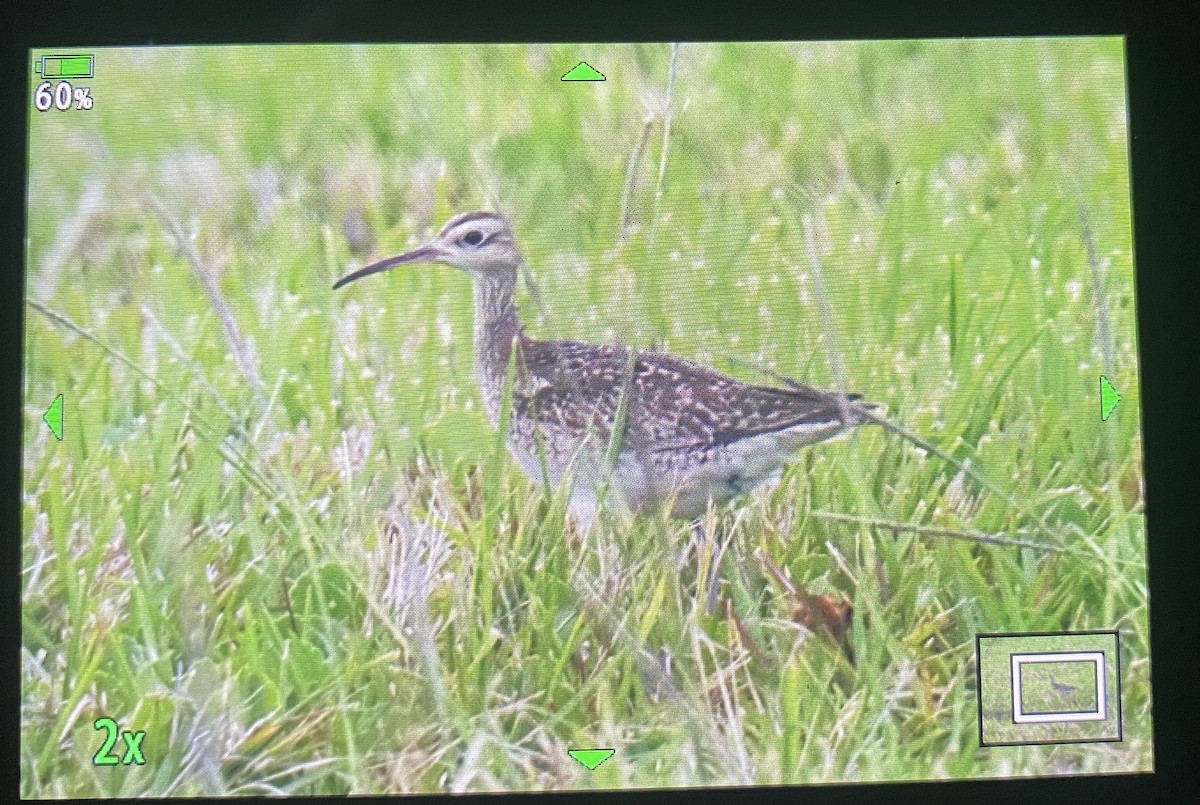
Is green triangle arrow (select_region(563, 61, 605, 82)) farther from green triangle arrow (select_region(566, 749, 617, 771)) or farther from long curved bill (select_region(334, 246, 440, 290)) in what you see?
green triangle arrow (select_region(566, 749, 617, 771))

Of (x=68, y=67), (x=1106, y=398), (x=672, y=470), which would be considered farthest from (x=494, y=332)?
(x=1106, y=398)

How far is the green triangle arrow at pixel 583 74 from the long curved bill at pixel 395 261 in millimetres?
401

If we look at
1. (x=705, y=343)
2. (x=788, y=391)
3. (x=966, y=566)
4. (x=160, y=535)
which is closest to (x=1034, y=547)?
(x=966, y=566)

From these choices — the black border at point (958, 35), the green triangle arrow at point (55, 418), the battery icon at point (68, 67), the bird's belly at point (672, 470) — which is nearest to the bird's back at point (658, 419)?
the bird's belly at point (672, 470)

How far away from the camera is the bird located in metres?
1.88

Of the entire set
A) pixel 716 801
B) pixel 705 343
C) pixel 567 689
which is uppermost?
pixel 705 343

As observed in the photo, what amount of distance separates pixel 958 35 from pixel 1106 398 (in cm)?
73

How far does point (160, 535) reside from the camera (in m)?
1.85

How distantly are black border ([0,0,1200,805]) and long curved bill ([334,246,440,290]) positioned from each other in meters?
0.39

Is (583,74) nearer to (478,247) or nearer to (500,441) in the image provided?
(478,247)

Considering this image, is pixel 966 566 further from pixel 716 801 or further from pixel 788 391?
pixel 716 801

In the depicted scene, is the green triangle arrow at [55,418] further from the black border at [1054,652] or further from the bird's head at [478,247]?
the black border at [1054,652]

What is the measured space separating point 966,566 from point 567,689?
2.47 feet

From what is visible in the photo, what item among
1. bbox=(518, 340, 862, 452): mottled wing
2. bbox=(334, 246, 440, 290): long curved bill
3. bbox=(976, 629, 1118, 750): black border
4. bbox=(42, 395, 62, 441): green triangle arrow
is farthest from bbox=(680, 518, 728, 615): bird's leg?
bbox=(42, 395, 62, 441): green triangle arrow
